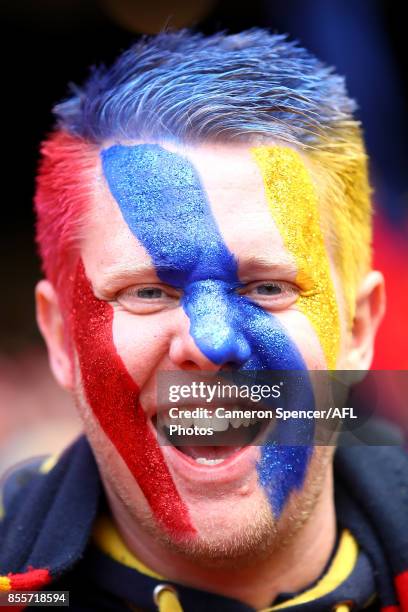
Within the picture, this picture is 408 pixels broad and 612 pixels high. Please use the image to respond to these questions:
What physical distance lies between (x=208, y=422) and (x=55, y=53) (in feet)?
11.4

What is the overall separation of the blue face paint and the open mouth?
6 cm

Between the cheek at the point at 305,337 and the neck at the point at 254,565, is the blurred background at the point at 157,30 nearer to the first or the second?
the neck at the point at 254,565

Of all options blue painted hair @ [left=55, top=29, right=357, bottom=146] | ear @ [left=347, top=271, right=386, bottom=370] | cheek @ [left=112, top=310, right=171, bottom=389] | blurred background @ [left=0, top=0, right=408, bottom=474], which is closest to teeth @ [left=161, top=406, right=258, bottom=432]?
cheek @ [left=112, top=310, right=171, bottom=389]

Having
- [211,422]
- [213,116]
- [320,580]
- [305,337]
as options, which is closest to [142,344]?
[211,422]

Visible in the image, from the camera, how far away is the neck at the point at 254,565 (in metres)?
1.76

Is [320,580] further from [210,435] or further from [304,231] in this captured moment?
[304,231]

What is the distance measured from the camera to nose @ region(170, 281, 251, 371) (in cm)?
156

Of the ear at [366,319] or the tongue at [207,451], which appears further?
the ear at [366,319]

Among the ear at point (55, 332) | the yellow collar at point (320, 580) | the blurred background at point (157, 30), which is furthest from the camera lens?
the blurred background at point (157, 30)

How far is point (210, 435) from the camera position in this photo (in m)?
1.69

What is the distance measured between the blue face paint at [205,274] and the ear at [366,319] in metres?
0.26

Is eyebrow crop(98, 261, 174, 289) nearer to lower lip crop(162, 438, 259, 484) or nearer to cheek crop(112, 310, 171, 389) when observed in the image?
cheek crop(112, 310, 171, 389)

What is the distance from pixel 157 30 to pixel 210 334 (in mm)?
2109

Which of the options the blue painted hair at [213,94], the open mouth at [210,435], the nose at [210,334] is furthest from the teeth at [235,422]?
the blue painted hair at [213,94]
